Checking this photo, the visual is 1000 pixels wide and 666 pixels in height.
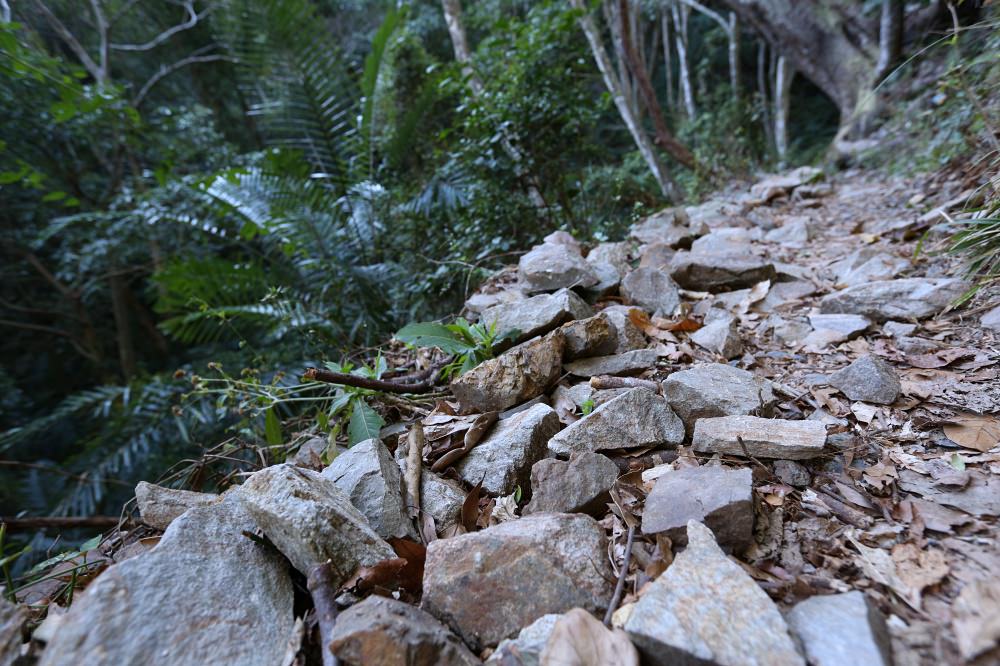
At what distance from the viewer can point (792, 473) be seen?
0.95 m

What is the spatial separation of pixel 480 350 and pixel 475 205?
1.71 m

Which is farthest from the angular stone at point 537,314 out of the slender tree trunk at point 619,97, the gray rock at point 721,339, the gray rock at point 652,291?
the slender tree trunk at point 619,97

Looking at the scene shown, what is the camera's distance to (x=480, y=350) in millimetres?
1489

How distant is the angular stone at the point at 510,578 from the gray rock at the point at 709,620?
0.11 meters

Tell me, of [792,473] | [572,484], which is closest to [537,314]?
[572,484]

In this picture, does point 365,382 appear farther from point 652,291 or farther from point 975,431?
point 975,431

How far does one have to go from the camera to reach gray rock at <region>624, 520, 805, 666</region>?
1.92ft

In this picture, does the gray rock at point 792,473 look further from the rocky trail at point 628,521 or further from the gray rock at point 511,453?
the gray rock at point 511,453

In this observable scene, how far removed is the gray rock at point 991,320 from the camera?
4.30ft

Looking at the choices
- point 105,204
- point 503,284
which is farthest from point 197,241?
point 503,284

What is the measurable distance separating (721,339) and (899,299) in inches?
23.1

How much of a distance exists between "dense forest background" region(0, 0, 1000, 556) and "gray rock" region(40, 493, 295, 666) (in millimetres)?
590

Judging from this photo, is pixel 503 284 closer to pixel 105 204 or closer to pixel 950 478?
pixel 950 478

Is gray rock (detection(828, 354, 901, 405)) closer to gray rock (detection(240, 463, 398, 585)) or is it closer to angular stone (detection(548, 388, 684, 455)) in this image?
angular stone (detection(548, 388, 684, 455))
